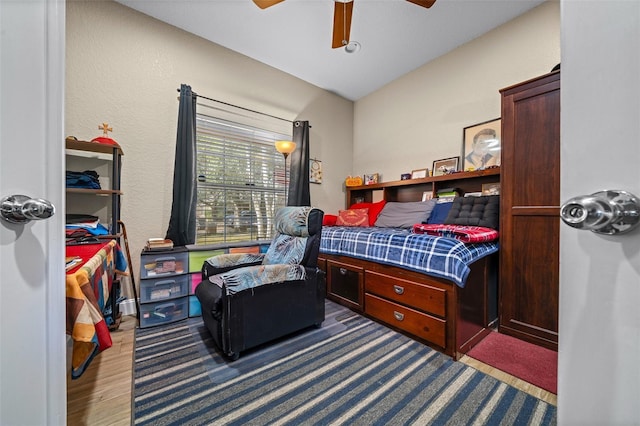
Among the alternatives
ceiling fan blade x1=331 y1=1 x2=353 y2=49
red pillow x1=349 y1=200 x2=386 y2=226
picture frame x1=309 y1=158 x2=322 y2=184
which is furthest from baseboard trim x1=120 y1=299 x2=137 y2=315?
ceiling fan blade x1=331 y1=1 x2=353 y2=49

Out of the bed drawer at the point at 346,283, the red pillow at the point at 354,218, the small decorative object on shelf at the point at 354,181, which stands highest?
the small decorative object on shelf at the point at 354,181

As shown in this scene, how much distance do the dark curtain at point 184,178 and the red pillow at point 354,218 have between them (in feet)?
6.10

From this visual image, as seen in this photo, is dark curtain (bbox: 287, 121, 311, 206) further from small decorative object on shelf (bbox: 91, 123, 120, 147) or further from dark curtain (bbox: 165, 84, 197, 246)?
small decorative object on shelf (bbox: 91, 123, 120, 147)

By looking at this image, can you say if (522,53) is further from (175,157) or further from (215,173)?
(175,157)

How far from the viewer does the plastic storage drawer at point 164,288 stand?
2.13m

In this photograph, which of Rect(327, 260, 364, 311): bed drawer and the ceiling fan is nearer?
the ceiling fan

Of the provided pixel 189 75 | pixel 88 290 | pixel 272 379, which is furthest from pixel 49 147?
pixel 189 75

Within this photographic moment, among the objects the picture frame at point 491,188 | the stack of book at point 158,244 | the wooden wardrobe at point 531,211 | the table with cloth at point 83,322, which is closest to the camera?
the table with cloth at point 83,322

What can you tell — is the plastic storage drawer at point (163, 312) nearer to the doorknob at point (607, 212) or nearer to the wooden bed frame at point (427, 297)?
the wooden bed frame at point (427, 297)

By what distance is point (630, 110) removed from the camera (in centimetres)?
29

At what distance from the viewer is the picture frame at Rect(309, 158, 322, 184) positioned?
3736 millimetres

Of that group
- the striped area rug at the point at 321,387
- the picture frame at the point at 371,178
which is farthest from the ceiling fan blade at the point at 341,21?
the striped area rug at the point at 321,387

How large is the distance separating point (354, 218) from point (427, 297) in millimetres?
1667

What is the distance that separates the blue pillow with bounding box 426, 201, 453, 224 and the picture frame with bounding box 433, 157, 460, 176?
1.52 ft
